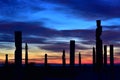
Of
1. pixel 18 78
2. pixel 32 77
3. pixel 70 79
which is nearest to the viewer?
pixel 18 78

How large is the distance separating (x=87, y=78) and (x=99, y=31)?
12.9 meters

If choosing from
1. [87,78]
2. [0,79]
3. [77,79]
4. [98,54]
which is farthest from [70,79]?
[98,54]

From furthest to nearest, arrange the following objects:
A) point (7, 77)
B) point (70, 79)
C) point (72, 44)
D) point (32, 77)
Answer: point (70, 79) < point (32, 77) < point (7, 77) < point (72, 44)

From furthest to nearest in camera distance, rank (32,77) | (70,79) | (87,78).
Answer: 1. (87,78)
2. (70,79)
3. (32,77)

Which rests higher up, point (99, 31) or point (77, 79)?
Answer: point (99, 31)

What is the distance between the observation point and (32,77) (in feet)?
63.4

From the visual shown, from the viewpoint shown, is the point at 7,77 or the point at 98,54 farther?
the point at 7,77

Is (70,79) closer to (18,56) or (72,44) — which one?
(72,44)

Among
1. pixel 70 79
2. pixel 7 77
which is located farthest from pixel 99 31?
pixel 70 79

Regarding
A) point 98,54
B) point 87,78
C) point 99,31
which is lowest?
point 87,78

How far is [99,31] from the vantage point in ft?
41.8

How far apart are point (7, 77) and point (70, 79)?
6.69 m

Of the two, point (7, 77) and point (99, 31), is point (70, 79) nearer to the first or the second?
point (7, 77)

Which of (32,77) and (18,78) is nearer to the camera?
(18,78)
